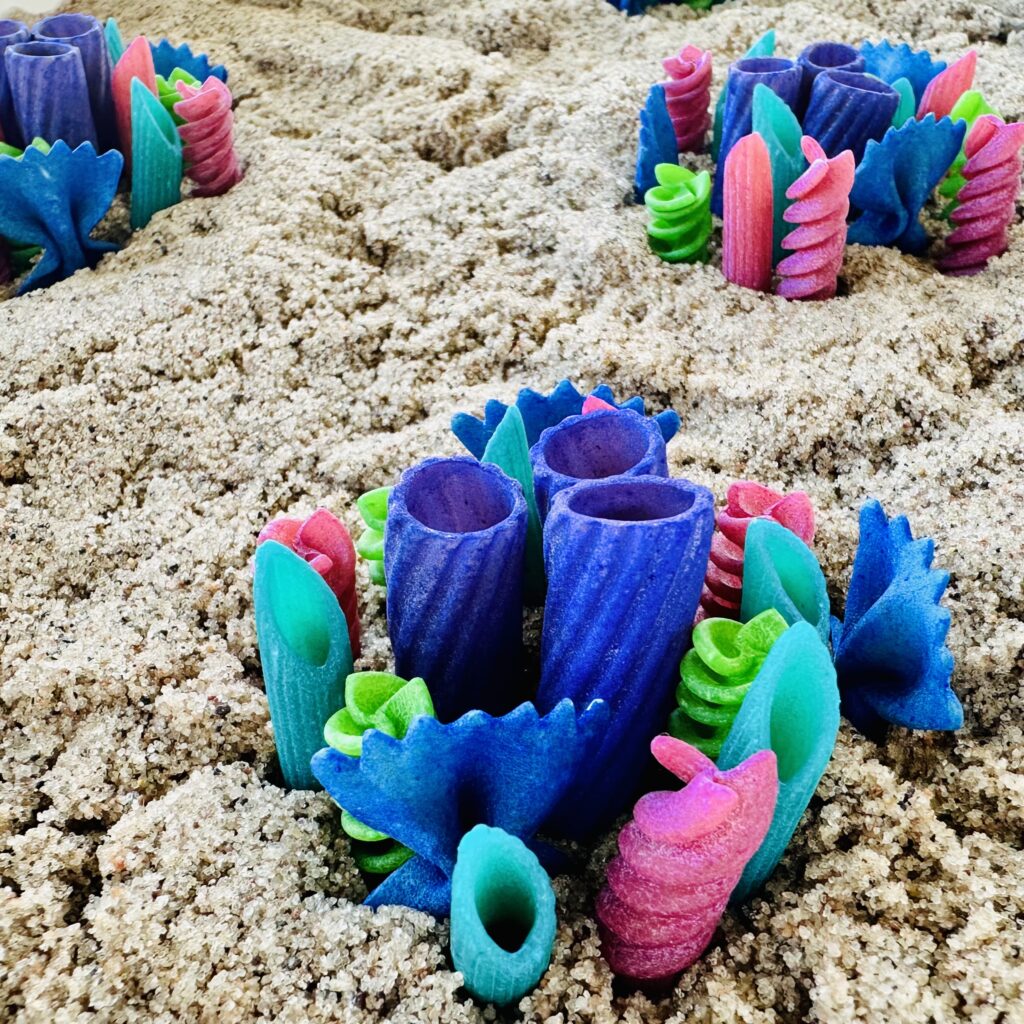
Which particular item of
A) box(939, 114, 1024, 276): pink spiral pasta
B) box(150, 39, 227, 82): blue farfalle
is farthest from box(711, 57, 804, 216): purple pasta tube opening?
box(150, 39, 227, 82): blue farfalle

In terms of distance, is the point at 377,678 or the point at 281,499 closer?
the point at 377,678

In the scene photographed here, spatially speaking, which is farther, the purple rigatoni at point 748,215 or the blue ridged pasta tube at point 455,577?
the purple rigatoni at point 748,215

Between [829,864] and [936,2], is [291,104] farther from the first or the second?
[829,864]

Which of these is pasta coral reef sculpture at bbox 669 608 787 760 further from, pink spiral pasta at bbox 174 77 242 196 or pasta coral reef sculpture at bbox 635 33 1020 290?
pink spiral pasta at bbox 174 77 242 196

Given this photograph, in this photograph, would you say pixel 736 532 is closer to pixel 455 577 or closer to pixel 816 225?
pixel 455 577

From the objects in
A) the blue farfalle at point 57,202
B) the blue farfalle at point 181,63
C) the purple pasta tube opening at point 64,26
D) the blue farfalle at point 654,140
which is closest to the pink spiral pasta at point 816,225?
the blue farfalle at point 654,140

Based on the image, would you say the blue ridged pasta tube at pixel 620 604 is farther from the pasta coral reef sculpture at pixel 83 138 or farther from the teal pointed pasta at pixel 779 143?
the pasta coral reef sculpture at pixel 83 138

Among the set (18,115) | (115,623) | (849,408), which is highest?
(18,115)

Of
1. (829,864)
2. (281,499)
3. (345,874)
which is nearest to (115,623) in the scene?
(281,499)
